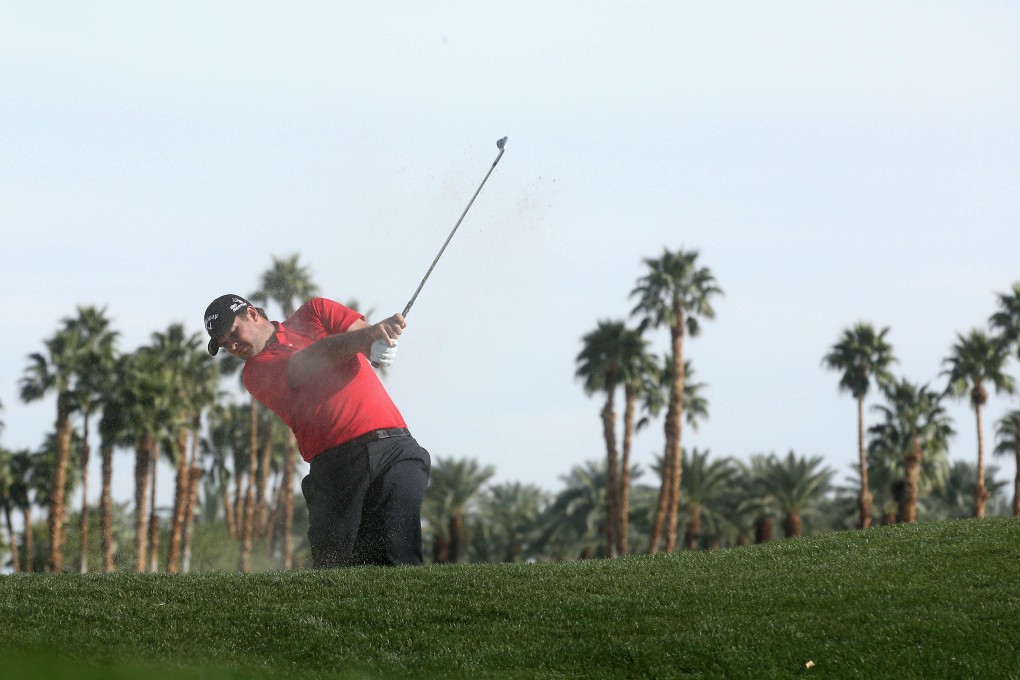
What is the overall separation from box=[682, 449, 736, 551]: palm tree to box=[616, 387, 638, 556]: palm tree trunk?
15.7 ft

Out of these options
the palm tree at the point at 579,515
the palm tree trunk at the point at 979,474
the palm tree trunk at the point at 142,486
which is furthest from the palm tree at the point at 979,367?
the palm tree trunk at the point at 142,486

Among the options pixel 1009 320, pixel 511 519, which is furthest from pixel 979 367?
pixel 511 519

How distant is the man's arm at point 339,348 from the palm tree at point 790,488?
48.9 meters

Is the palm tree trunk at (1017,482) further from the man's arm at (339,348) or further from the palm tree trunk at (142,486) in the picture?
the man's arm at (339,348)

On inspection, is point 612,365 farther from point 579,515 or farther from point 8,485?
point 8,485

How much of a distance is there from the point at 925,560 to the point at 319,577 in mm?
6537

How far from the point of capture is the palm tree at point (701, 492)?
63.2 meters

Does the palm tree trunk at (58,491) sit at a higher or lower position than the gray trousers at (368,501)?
higher

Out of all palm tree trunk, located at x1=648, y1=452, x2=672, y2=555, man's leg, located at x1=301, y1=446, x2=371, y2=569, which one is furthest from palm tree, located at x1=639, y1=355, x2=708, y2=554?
man's leg, located at x1=301, y1=446, x2=371, y2=569

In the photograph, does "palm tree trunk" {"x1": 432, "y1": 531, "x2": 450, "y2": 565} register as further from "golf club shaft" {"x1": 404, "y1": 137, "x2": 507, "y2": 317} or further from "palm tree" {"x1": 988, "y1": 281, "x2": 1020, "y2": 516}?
"golf club shaft" {"x1": 404, "y1": 137, "x2": 507, "y2": 317}

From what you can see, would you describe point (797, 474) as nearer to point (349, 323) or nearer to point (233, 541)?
point (233, 541)

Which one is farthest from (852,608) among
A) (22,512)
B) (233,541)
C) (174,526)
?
(233,541)

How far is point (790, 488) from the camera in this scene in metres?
61.8

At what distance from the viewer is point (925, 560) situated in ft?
51.2
